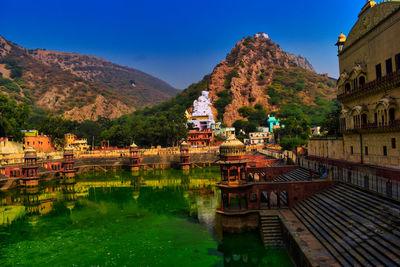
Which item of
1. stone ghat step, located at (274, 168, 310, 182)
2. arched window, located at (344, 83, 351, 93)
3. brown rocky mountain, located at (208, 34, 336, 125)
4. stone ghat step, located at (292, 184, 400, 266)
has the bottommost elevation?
stone ghat step, located at (292, 184, 400, 266)

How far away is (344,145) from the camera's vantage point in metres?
28.7

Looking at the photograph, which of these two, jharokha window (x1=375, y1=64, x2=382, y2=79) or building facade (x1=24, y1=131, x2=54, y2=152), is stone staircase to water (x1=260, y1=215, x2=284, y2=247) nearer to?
jharokha window (x1=375, y1=64, x2=382, y2=79)

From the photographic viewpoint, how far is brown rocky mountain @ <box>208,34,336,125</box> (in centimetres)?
14200

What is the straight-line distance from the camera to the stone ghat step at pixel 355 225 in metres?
11.8

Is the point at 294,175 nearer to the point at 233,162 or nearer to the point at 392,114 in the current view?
the point at 233,162

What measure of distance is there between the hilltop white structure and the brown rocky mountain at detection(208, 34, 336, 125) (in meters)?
12.2

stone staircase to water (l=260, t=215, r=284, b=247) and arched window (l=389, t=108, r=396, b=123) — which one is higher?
arched window (l=389, t=108, r=396, b=123)

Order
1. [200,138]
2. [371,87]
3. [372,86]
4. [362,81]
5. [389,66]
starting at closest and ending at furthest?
[389,66], [372,86], [371,87], [362,81], [200,138]

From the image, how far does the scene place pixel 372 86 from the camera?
23.1 m

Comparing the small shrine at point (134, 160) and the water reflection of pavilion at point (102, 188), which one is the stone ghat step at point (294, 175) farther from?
the small shrine at point (134, 160)

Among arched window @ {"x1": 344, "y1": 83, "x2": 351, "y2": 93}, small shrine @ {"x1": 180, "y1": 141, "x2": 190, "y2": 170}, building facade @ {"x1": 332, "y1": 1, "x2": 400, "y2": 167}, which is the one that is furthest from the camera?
small shrine @ {"x1": 180, "y1": 141, "x2": 190, "y2": 170}

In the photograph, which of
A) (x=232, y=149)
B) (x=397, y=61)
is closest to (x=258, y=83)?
(x=397, y=61)

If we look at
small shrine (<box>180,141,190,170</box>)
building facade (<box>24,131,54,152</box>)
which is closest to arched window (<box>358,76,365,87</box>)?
small shrine (<box>180,141,190,170</box>)

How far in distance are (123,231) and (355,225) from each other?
1681 cm
